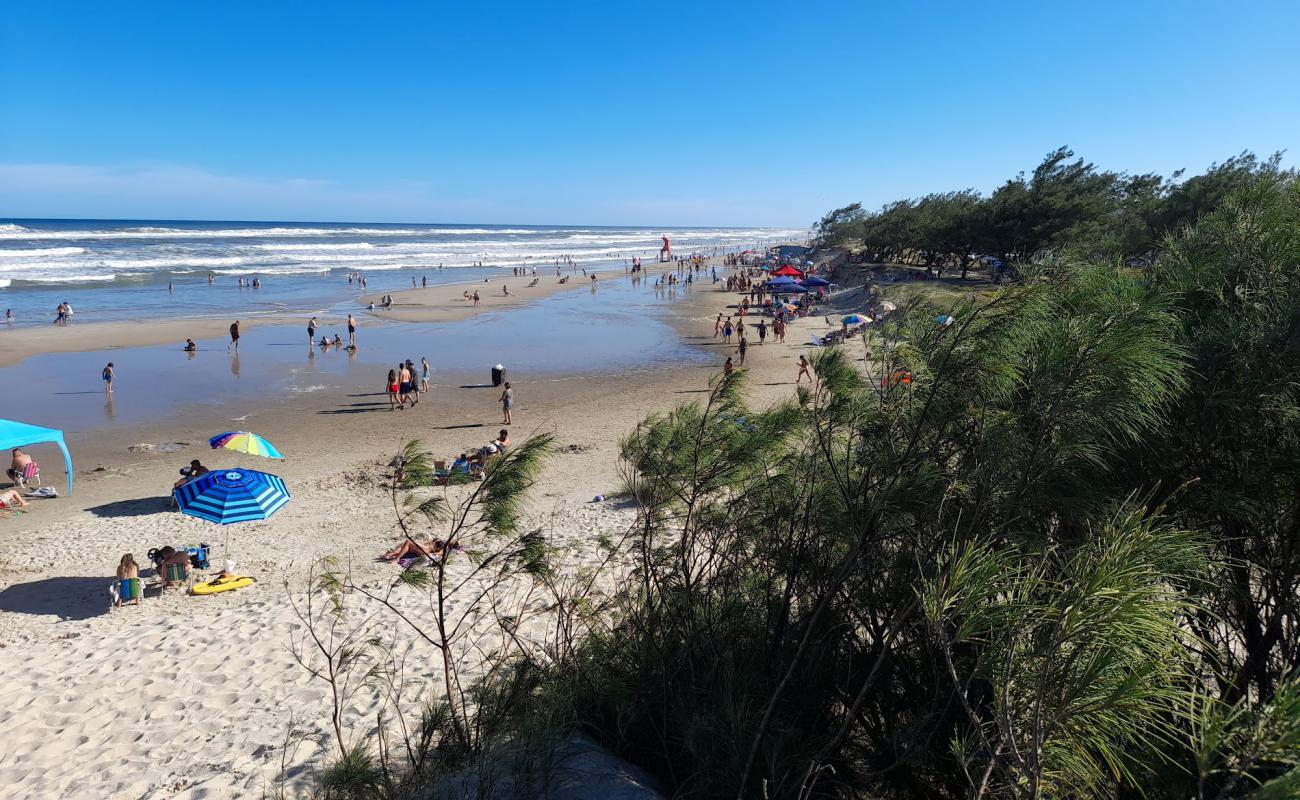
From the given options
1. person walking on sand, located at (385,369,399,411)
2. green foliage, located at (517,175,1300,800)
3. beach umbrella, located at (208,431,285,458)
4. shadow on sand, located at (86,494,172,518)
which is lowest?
shadow on sand, located at (86,494,172,518)

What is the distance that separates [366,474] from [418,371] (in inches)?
367

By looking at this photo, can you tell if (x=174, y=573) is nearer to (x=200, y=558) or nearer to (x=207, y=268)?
(x=200, y=558)

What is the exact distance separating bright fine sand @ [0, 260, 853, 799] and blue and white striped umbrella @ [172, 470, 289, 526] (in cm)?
109

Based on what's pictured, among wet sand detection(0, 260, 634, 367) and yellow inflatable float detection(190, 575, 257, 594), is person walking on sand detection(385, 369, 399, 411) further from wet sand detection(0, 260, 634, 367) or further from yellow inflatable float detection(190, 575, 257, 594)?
wet sand detection(0, 260, 634, 367)

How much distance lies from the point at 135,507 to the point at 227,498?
4219 millimetres

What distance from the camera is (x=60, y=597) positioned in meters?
9.65

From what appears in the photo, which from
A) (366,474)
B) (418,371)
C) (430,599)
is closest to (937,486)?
(430,599)

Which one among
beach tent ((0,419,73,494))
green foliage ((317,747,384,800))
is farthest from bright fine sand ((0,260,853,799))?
beach tent ((0,419,73,494))

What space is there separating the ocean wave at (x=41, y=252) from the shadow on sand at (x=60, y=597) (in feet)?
200

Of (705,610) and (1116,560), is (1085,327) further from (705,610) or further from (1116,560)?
(705,610)

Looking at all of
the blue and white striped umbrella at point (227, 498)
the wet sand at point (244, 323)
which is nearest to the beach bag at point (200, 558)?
the blue and white striped umbrella at point (227, 498)

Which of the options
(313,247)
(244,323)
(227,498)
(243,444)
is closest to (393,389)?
(243,444)

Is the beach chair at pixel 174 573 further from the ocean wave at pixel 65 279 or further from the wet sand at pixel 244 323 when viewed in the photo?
the ocean wave at pixel 65 279

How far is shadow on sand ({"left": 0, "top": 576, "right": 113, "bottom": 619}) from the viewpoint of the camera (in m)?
9.31
